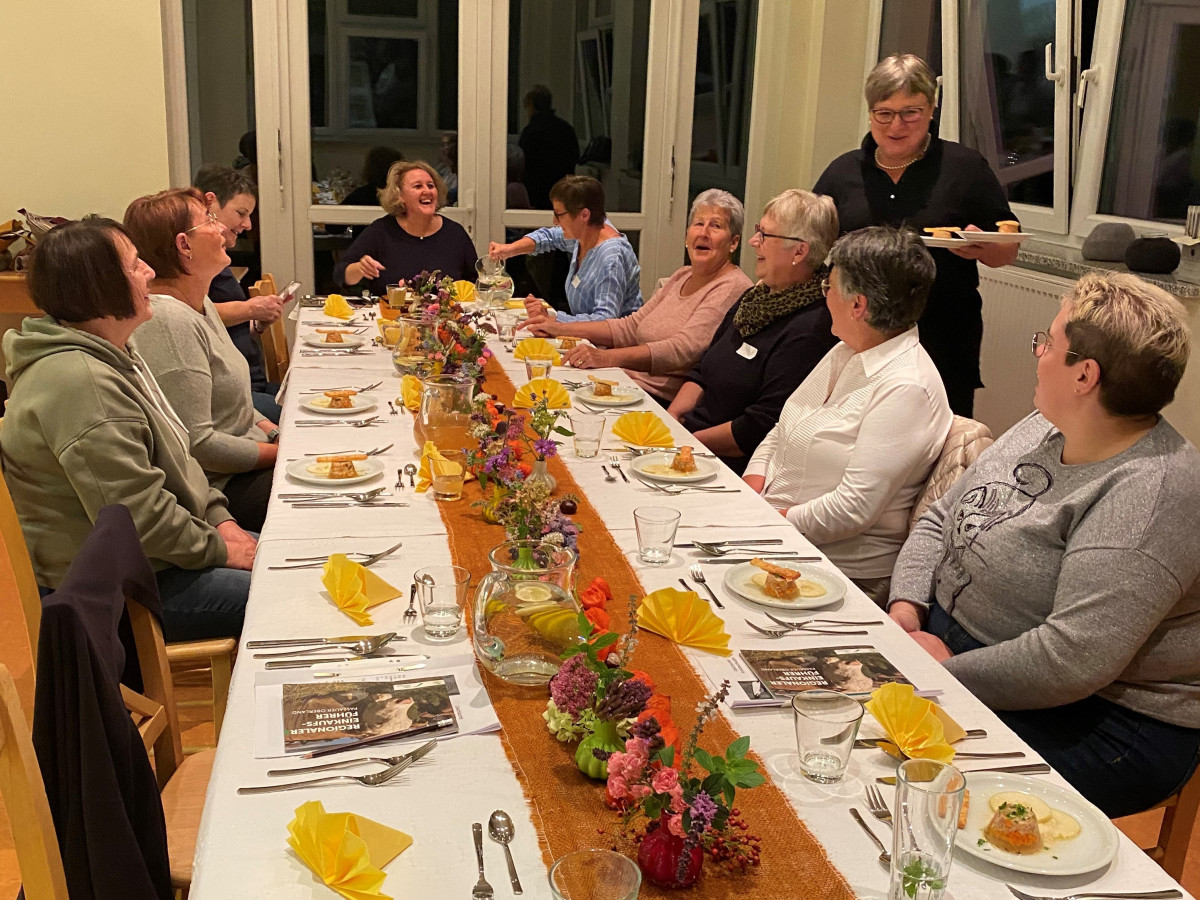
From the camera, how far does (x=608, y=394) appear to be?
122 inches

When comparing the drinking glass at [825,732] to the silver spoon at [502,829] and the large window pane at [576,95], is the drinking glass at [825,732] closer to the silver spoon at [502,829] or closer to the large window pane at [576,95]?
the silver spoon at [502,829]

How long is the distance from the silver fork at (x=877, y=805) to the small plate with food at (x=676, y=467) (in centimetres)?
116

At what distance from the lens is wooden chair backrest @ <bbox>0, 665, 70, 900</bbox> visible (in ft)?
3.59

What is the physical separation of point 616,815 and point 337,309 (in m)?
3.39

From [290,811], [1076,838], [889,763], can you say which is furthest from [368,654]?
[1076,838]

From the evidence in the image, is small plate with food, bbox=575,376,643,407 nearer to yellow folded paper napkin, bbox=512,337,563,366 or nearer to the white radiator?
yellow folded paper napkin, bbox=512,337,563,366

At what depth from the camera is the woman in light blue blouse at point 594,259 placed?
4414 mm

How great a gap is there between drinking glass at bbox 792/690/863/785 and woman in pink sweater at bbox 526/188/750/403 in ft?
7.70

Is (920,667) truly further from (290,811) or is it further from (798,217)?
(798,217)

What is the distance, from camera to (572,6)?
5.86m

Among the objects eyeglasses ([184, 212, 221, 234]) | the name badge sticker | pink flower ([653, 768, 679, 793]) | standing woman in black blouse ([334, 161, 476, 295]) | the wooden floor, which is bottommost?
the wooden floor

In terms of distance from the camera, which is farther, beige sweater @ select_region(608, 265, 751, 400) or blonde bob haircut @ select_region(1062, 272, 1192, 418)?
beige sweater @ select_region(608, 265, 751, 400)

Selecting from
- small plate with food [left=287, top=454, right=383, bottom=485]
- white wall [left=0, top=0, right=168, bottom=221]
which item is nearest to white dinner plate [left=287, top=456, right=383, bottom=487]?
small plate with food [left=287, top=454, right=383, bottom=485]

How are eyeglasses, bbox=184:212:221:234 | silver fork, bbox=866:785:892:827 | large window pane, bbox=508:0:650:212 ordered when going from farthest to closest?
large window pane, bbox=508:0:650:212 → eyeglasses, bbox=184:212:221:234 → silver fork, bbox=866:785:892:827
